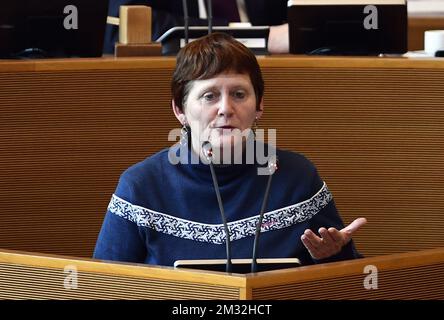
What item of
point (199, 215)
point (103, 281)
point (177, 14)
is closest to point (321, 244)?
point (199, 215)

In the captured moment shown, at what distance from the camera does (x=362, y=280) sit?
→ 2.06 metres

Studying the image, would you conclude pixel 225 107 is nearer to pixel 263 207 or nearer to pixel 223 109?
pixel 223 109

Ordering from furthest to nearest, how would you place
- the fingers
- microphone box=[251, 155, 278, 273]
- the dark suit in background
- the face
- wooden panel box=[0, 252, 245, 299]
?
the dark suit in background → the face → the fingers → microphone box=[251, 155, 278, 273] → wooden panel box=[0, 252, 245, 299]

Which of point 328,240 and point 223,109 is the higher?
point 223,109

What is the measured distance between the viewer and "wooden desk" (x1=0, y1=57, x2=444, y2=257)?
11.2ft

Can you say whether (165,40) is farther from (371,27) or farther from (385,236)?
(385,236)

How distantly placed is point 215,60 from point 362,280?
805 mm

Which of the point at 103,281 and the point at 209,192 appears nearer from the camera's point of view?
the point at 103,281

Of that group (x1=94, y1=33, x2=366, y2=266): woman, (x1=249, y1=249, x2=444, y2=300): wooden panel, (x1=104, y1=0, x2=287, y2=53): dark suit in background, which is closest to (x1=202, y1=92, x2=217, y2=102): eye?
(x1=94, y1=33, x2=366, y2=266): woman

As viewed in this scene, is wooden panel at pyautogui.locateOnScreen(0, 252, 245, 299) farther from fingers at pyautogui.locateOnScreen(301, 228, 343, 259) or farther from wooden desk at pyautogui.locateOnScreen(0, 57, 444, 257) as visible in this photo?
wooden desk at pyautogui.locateOnScreen(0, 57, 444, 257)

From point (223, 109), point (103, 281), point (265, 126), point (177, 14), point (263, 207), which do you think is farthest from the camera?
point (177, 14)

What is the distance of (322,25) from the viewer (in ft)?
12.3

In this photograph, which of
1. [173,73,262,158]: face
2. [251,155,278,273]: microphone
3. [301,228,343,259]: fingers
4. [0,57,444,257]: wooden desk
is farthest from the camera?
[0,57,444,257]: wooden desk

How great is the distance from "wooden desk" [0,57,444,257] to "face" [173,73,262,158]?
779mm
